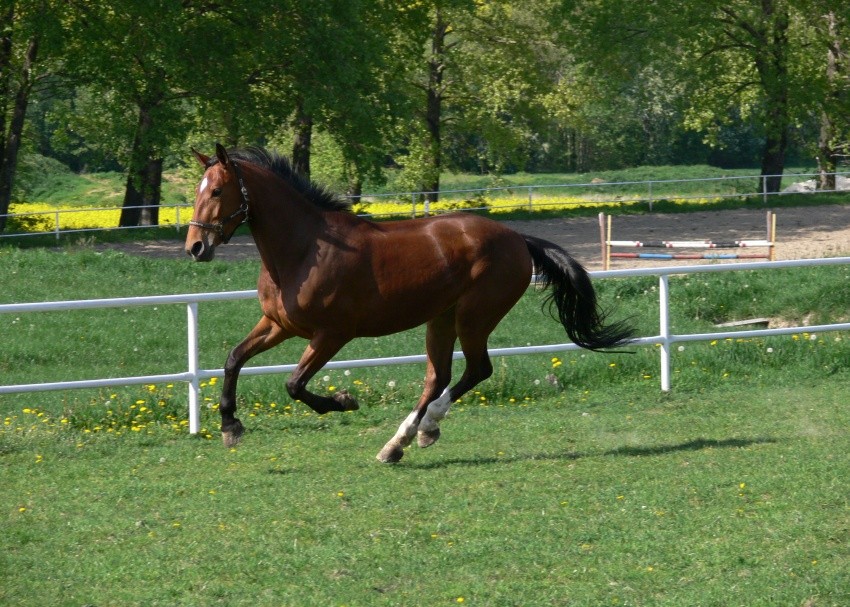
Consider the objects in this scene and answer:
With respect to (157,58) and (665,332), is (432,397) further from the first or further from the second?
(157,58)

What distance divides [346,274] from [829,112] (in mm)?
27832

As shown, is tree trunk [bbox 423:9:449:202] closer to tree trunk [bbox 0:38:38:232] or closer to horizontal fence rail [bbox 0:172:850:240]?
horizontal fence rail [bbox 0:172:850:240]

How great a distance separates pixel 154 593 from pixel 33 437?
4112 mm

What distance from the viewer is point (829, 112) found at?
32844 mm

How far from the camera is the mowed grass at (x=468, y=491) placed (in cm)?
569

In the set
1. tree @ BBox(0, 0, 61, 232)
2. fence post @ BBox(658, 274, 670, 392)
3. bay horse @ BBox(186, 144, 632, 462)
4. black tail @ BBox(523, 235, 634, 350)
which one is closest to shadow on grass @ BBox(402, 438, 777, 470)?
bay horse @ BBox(186, 144, 632, 462)

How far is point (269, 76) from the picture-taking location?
27594mm

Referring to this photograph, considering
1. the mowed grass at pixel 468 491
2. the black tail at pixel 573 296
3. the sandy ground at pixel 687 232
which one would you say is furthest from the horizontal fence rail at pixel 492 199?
the black tail at pixel 573 296

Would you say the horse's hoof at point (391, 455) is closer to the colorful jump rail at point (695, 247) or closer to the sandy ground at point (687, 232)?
the colorful jump rail at point (695, 247)

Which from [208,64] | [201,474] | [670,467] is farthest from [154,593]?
[208,64]

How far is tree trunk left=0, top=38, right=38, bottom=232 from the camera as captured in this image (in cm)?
2631

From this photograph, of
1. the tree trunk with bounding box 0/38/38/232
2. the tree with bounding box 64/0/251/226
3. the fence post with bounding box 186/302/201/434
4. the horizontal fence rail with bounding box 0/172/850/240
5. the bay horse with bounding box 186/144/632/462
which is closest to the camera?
the bay horse with bounding box 186/144/632/462

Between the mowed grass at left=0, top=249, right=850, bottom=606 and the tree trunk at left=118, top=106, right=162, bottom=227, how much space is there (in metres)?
13.6

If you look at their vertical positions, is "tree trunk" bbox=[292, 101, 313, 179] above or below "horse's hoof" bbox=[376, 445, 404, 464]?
above
